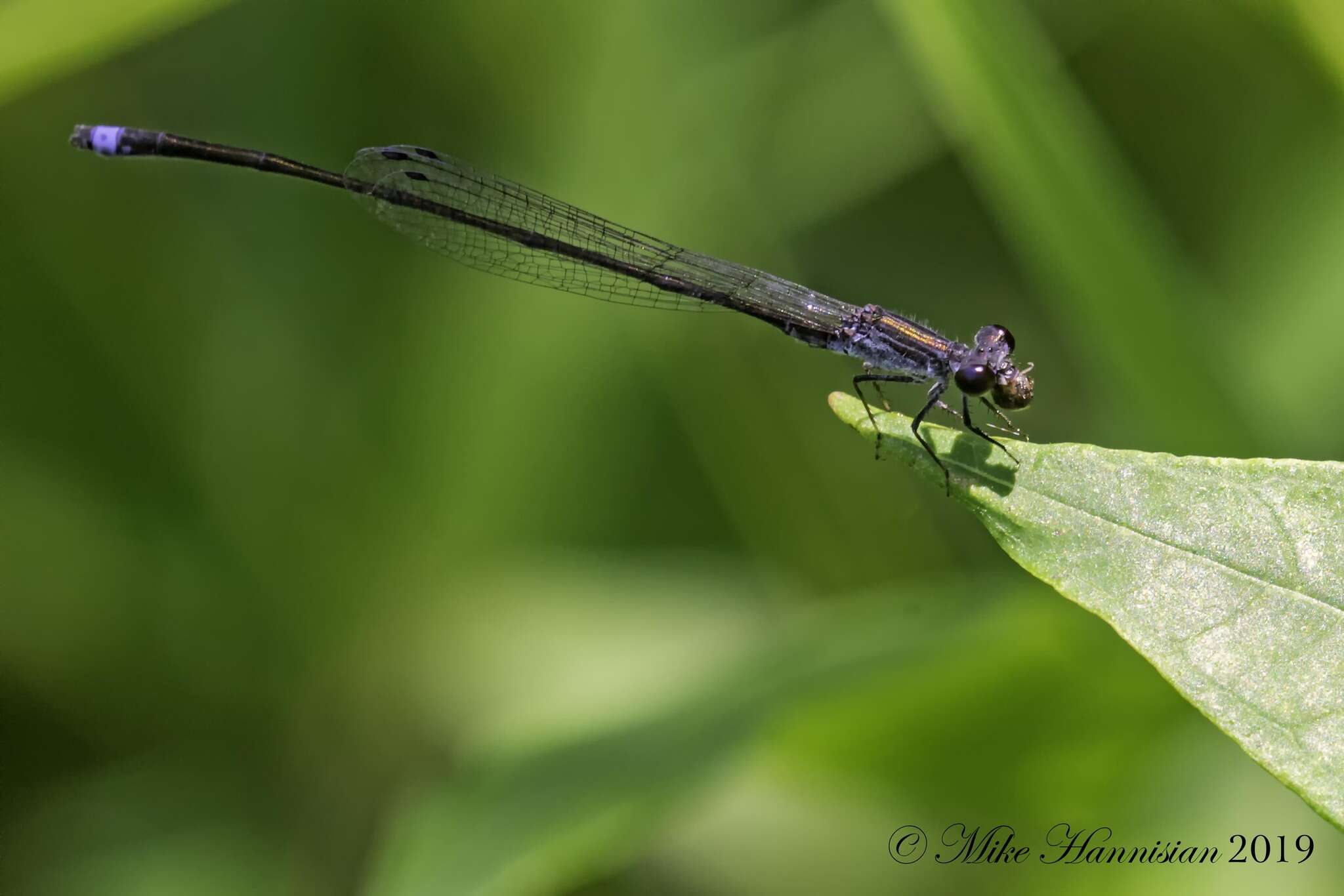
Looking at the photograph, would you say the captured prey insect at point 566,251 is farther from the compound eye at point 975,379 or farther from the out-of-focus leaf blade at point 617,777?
the out-of-focus leaf blade at point 617,777

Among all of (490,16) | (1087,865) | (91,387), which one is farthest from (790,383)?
(91,387)

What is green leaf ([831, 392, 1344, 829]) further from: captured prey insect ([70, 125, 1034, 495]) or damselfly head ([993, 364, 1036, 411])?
captured prey insect ([70, 125, 1034, 495])

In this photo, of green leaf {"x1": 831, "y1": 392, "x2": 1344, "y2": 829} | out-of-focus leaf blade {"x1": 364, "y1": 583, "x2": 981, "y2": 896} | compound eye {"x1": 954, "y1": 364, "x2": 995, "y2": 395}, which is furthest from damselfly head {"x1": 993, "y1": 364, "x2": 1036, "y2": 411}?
green leaf {"x1": 831, "y1": 392, "x2": 1344, "y2": 829}

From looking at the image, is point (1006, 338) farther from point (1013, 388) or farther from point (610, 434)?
point (610, 434)

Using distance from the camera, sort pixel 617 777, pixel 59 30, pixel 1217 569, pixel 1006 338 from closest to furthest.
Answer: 1. pixel 1217 569
2. pixel 617 777
3. pixel 59 30
4. pixel 1006 338

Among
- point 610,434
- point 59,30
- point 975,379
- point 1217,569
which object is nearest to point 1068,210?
point 975,379
